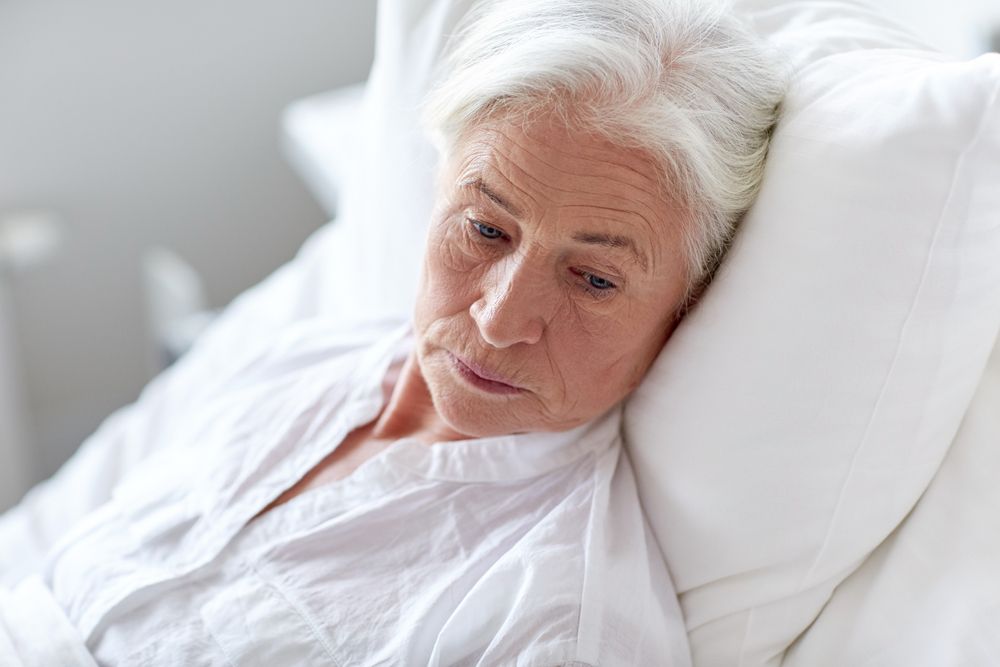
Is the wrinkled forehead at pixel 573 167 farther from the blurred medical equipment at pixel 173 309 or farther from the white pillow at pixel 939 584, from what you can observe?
the blurred medical equipment at pixel 173 309

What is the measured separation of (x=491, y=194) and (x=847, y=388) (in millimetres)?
336

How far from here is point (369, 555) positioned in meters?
0.99

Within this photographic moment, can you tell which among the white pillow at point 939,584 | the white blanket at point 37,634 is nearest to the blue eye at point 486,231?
the white pillow at point 939,584

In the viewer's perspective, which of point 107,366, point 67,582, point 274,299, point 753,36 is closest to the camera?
point 753,36

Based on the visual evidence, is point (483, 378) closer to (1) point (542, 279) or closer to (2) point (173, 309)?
(1) point (542, 279)

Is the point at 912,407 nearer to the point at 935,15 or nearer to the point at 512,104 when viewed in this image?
the point at 512,104

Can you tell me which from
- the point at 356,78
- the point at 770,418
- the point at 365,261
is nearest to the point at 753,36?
the point at 770,418

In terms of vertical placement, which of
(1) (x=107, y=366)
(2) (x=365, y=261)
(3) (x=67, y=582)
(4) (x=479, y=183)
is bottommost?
(1) (x=107, y=366)

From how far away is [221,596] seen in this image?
99 cm

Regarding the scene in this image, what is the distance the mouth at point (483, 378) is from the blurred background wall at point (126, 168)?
4.13ft

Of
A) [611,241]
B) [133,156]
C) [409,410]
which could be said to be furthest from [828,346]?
[133,156]

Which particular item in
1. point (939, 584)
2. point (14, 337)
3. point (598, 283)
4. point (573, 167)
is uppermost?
point (573, 167)

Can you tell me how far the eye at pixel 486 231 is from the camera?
937 mm

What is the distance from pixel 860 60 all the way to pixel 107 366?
181cm
